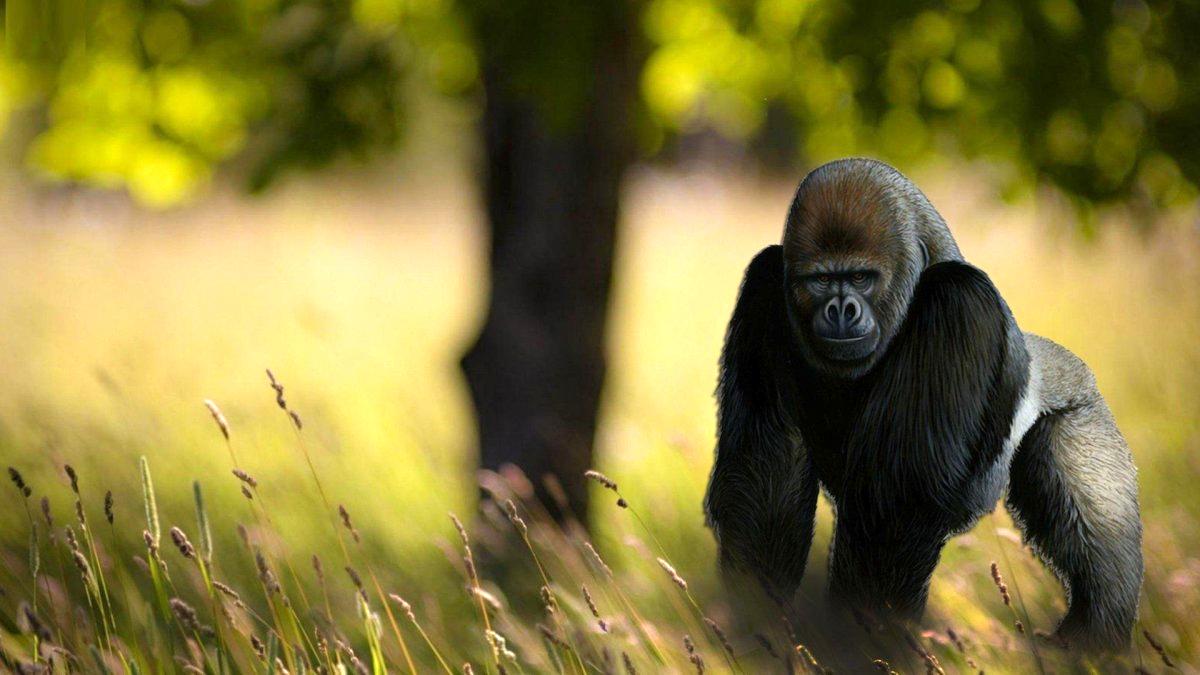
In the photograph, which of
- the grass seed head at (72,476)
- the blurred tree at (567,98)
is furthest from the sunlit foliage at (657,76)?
the grass seed head at (72,476)

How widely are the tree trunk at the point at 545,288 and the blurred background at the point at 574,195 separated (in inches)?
0.5

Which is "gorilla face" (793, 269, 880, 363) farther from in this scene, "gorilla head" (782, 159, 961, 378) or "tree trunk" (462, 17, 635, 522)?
"tree trunk" (462, 17, 635, 522)

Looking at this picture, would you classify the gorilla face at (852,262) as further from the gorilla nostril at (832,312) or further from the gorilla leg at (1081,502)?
the gorilla leg at (1081,502)

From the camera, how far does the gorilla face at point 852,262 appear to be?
967 millimetres

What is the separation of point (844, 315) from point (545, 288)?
11.0 ft

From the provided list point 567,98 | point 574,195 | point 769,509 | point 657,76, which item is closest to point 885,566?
point 769,509

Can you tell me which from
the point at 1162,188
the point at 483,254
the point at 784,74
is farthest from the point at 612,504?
the point at 1162,188

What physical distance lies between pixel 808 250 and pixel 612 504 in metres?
3.59

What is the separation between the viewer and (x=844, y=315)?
37.8 inches

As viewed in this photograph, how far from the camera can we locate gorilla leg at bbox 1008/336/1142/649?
1005 mm

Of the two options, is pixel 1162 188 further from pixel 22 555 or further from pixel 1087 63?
pixel 22 555

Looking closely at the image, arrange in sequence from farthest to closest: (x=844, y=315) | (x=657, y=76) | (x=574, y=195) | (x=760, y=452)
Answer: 1. (x=657, y=76)
2. (x=574, y=195)
3. (x=760, y=452)
4. (x=844, y=315)

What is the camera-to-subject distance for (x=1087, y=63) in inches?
97.7

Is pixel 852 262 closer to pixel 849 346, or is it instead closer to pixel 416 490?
pixel 849 346
